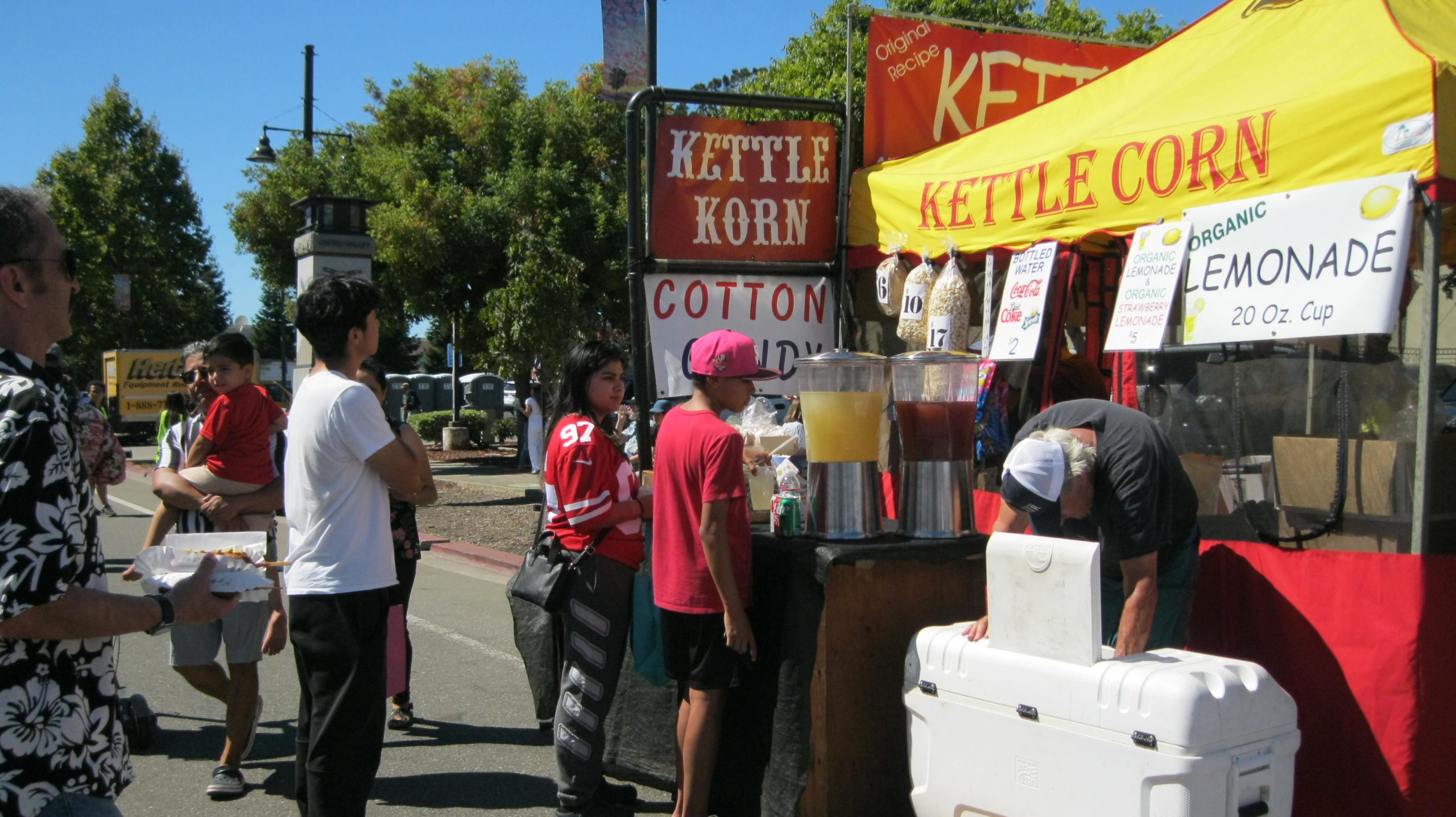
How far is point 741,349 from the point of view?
141 inches

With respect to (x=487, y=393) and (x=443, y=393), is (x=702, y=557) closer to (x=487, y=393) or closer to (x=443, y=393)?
(x=487, y=393)

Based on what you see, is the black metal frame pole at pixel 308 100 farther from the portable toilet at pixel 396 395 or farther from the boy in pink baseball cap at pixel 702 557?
the boy in pink baseball cap at pixel 702 557

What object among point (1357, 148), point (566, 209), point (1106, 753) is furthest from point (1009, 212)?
point (566, 209)

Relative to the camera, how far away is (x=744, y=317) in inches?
222

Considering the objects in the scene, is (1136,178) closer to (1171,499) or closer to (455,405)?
(1171,499)

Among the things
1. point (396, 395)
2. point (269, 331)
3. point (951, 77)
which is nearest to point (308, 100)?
point (396, 395)

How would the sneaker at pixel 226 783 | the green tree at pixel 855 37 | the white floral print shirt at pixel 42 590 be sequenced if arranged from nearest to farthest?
the white floral print shirt at pixel 42 590
the sneaker at pixel 226 783
the green tree at pixel 855 37

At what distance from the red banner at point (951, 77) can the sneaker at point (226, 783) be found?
4.43 metres

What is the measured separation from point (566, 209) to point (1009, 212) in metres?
12.9

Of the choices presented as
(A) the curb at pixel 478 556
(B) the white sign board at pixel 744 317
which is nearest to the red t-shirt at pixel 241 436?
(B) the white sign board at pixel 744 317

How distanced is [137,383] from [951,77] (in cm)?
2963

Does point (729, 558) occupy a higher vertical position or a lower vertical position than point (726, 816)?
higher

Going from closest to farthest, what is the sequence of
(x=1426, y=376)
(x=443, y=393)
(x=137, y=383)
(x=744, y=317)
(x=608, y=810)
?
(x=1426, y=376) < (x=608, y=810) < (x=744, y=317) < (x=137, y=383) < (x=443, y=393)

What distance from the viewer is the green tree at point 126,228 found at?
3080 cm
